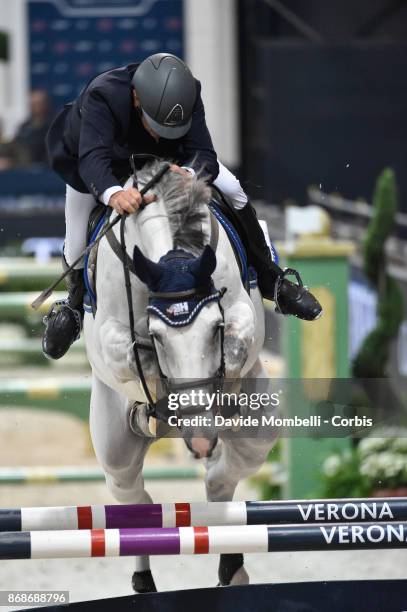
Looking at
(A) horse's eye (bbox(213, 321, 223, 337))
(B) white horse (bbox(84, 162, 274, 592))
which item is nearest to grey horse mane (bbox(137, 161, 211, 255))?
(B) white horse (bbox(84, 162, 274, 592))

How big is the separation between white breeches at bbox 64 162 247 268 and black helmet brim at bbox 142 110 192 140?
0.32 m

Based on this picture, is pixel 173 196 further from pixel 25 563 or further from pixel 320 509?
pixel 25 563

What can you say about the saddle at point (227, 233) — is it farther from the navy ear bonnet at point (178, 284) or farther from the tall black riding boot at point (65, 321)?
the navy ear bonnet at point (178, 284)

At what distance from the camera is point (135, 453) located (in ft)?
14.6

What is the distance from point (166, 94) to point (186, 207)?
321mm

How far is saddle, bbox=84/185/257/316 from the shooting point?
13.2ft

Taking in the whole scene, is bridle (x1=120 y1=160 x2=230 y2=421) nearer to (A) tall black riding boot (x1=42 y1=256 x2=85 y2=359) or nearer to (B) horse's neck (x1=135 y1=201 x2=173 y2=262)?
(B) horse's neck (x1=135 y1=201 x2=173 y2=262)

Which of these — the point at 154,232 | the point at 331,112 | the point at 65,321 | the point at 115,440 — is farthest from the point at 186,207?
the point at 331,112

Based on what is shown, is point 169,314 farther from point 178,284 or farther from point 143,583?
point 143,583

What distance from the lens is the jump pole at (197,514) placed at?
4.02 meters

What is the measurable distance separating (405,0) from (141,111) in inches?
432

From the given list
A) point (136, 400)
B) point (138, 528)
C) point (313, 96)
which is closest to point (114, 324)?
point (136, 400)

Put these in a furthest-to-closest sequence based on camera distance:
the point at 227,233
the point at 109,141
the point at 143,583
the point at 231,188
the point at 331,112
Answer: the point at 331,112
the point at 143,583
the point at 231,188
the point at 227,233
the point at 109,141

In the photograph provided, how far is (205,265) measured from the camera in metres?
3.66
